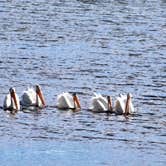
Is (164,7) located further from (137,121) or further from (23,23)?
(137,121)

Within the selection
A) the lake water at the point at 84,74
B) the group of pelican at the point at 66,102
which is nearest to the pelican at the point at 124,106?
the group of pelican at the point at 66,102

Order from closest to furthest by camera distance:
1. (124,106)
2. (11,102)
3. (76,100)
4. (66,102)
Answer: (11,102), (124,106), (76,100), (66,102)

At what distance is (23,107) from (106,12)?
43534mm

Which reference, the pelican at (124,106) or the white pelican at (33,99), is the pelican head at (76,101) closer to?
the white pelican at (33,99)

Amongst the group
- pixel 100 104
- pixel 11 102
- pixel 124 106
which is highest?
pixel 11 102

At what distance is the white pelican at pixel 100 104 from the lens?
52938 mm

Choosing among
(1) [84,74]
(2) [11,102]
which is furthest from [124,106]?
(1) [84,74]

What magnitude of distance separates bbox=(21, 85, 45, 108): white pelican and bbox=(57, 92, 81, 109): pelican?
0.91m

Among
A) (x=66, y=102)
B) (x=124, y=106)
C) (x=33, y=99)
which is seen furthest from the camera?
(x=33, y=99)

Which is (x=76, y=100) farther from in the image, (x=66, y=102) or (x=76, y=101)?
(x=66, y=102)

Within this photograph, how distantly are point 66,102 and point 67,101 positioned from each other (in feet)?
0.31

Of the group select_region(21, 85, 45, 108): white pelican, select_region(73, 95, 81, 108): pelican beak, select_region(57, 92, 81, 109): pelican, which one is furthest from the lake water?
select_region(21, 85, 45, 108): white pelican

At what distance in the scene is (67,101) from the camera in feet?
176

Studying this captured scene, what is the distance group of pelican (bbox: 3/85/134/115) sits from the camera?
5269 centimetres
